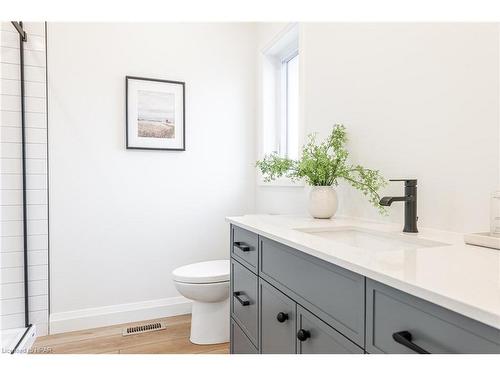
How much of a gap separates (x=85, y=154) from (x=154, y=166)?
476mm

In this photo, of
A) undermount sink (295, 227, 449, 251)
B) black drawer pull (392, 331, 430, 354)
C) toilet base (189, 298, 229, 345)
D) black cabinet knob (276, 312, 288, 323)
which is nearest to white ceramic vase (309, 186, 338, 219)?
undermount sink (295, 227, 449, 251)

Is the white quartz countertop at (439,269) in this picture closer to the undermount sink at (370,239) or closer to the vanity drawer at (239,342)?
the undermount sink at (370,239)

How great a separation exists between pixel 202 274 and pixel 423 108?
1510 mm

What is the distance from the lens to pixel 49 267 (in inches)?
90.8

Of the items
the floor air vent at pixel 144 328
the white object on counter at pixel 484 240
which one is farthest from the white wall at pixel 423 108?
the floor air vent at pixel 144 328

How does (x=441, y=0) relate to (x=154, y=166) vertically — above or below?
above

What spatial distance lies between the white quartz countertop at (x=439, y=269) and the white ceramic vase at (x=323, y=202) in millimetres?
513

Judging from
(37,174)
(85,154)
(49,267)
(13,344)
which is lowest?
(13,344)

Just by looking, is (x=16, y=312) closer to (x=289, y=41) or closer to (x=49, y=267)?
(x=49, y=267)

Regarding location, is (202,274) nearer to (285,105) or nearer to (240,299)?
(240,299)

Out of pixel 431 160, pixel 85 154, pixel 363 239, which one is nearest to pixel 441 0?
pixel 431 160

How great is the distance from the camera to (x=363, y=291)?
799 mm

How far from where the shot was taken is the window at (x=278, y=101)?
271 cm

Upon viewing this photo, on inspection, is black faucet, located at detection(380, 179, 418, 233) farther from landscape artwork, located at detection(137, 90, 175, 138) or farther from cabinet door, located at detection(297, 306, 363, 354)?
landscape artwork, located at detection(137, 90, 175, 138)
